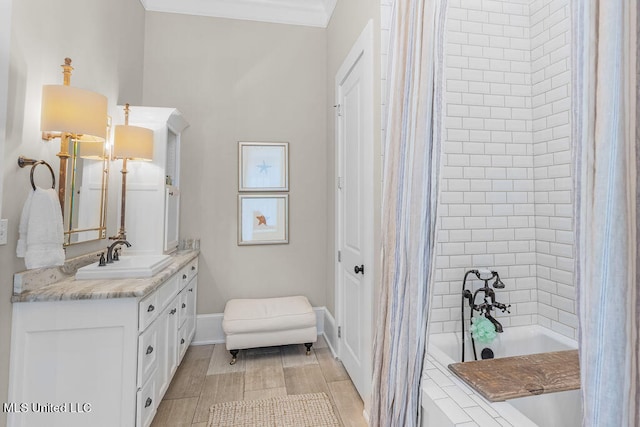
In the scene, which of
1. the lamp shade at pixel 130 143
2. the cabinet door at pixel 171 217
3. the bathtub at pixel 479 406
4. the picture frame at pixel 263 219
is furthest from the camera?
the picture frame at pixel 263 219

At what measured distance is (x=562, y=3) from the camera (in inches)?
75.3

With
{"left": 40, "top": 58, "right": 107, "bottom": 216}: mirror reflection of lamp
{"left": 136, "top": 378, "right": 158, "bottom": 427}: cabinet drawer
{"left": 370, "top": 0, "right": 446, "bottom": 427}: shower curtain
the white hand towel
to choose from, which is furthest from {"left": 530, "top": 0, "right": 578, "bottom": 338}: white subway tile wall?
the white hand towel

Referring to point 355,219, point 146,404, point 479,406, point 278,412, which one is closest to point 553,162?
point 355,219

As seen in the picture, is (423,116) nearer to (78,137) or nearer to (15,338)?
(78,137)

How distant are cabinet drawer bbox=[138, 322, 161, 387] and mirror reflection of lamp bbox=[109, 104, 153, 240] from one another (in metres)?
0.79

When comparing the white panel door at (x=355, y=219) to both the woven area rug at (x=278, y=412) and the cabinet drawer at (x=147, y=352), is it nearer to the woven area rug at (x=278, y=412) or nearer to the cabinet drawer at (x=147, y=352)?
the woven area rug at (x=278, y=412)

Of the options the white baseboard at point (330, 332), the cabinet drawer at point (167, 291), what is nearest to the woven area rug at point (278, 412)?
the white baseboard at point (330, 332)

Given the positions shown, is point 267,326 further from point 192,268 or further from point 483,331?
point 483,331

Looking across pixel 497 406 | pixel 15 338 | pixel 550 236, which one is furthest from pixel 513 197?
pixel 15 338

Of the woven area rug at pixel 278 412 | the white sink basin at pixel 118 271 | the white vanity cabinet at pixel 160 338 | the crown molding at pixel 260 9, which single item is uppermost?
the crown molding at pixel 260 9

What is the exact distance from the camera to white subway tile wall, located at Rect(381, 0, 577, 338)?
6.43 feet

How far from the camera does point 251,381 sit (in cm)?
236

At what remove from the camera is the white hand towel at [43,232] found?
1.44 m

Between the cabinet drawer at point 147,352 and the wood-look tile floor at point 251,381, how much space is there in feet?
1.50
